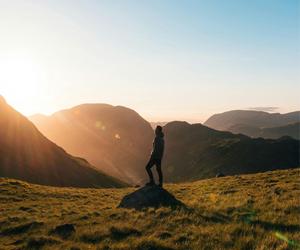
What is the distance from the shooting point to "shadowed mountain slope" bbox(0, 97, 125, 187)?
322 ft

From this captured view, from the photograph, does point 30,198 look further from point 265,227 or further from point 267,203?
point 265,227

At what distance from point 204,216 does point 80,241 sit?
17.0ft

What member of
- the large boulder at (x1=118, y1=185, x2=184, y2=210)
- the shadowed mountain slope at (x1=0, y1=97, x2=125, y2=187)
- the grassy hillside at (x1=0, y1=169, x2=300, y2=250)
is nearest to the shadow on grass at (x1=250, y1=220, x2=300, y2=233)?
the grassy hillside at (x1=0, y1=169, x2=300, y2=250)

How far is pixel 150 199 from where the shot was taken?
18734 millimetres

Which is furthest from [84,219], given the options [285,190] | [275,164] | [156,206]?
[275,164]

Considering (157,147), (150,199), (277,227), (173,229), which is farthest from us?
(157,147)

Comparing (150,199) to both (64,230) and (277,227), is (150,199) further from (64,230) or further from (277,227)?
(277,227)

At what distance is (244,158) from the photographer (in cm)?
19788

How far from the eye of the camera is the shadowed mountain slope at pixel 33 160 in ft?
322

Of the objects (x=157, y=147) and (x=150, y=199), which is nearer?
(x=150, y=199)

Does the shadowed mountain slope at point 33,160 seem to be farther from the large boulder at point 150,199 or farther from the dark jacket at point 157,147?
the large boulder at point 150,199

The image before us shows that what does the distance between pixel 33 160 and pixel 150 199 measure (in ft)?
318

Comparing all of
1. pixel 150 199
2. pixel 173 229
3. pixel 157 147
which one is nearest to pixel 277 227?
pixel 173 229

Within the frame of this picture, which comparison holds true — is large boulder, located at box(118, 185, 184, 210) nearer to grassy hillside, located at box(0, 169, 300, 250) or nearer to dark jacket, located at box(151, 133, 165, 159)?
grassy hillside, located at box(0, 169, 300, 250)
